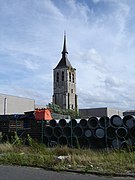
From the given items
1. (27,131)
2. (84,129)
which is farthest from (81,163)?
(27,131)

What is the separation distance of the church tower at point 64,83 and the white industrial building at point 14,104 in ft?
95.9

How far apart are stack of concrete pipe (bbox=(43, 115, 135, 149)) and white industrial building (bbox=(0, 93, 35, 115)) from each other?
40.4 meters

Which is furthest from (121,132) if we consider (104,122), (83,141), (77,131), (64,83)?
(64,83)

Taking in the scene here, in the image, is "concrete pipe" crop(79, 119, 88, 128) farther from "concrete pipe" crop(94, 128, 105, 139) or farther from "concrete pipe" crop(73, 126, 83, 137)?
"concrete pipe" crop(94, 128, 105, 139)

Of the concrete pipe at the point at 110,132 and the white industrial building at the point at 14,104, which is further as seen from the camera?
the white industrial building at the point at 14,104

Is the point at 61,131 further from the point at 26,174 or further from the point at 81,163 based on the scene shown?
the point at 26,174

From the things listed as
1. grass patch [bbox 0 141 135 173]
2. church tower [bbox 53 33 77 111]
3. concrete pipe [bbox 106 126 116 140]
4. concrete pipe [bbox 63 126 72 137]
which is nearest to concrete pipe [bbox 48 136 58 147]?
concrete pipe [bbox 63 126 72 137]

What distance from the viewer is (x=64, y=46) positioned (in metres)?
105

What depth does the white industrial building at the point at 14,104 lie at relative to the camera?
2282 inches

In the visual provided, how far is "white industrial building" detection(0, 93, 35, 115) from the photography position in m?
58.0

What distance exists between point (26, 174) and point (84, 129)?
9094 mm

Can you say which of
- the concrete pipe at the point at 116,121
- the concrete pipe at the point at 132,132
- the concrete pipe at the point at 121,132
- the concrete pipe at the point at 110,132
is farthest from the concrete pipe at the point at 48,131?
the concrete pipe at the point at 132,132

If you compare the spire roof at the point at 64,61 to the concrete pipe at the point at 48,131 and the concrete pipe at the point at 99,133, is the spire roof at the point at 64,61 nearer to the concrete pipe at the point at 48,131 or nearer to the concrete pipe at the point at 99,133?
the concrete pipe at the point at 48,131

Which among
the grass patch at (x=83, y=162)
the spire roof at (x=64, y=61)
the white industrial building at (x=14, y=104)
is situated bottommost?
the grass patch at (x=83, y=162)
